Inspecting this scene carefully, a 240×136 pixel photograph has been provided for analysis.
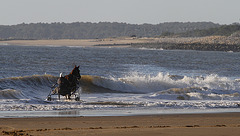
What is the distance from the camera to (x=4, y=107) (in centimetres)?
1770

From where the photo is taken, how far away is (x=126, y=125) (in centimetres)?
1372

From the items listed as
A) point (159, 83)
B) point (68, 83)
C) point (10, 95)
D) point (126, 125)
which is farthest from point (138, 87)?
point (126, 125)

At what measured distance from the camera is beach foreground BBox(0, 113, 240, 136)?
12.0 meters

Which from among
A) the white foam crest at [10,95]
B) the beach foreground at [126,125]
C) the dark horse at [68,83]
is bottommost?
the beach foreground at [126,125]

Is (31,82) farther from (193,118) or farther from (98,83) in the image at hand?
(193,118)

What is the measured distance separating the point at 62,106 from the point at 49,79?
10.4 meters

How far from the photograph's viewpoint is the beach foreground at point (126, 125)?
12.0m

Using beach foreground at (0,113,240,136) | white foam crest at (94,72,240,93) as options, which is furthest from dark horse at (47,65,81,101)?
white foam crest at (94,72,240,93)

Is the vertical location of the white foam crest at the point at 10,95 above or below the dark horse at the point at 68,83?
below

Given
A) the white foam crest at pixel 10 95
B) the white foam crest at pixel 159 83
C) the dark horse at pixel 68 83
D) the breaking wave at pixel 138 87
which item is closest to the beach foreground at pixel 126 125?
the dark horse at pixel 68 83

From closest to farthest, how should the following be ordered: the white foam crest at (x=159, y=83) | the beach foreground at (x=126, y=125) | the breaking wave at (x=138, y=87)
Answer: the beach foreground at (x=126, y=125), the breaking wave at (x=138, y=87), the white foam crest at (x=159, y=83)

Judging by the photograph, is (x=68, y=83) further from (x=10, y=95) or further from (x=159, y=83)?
(x=159, y=83)

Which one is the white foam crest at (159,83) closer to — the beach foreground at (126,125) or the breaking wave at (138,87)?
the breaking wave at (138,87)

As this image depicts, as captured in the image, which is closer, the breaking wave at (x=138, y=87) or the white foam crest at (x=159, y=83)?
the breaking wave at (x=138, y=87)
